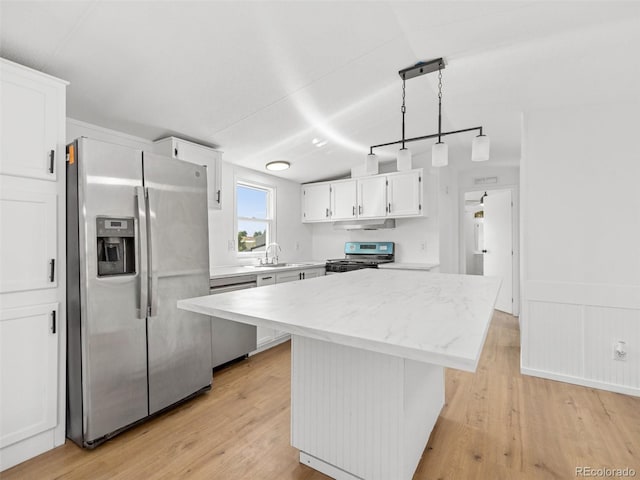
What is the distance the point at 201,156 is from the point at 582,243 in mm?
3555

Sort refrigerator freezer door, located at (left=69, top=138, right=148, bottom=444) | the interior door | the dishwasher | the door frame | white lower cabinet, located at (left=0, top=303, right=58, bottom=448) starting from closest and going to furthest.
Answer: white lower cabinet, located at (left=0, top=303, right=58, bottom=448) < refrigerator freezer door, located at (left=69, top=138, right=148, bottom=444) < the dishwasher < the door frame < the interior door

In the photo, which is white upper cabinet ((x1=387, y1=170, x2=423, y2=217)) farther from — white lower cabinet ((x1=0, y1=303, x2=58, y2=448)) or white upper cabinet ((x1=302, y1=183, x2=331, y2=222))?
white lower cabinet ((x1=0, y1=303, x2=58, y2=448))

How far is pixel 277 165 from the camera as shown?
4.16 meters

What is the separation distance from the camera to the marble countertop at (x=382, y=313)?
0.88m

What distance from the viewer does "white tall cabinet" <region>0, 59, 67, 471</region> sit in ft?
5.51

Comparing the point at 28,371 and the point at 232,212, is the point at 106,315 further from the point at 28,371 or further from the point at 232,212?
the point at 232,212

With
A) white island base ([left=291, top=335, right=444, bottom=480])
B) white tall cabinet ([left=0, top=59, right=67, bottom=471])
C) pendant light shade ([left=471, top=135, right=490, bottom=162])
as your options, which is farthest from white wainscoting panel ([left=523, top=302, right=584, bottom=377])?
white tall cabinet ([left=0, top=59, right=67, bottom=471])

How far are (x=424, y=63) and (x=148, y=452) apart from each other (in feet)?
10.6

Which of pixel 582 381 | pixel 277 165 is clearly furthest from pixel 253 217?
pixel 582 381

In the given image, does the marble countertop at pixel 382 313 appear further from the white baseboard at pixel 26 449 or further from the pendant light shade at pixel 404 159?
the white baseboard at pixel 26 449

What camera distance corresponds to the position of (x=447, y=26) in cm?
200

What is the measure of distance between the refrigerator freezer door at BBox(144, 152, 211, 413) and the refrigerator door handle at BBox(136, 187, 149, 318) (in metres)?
0.04

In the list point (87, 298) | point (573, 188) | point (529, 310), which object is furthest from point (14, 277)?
point (573, 188)

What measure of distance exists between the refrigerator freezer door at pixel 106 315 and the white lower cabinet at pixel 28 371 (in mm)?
107
